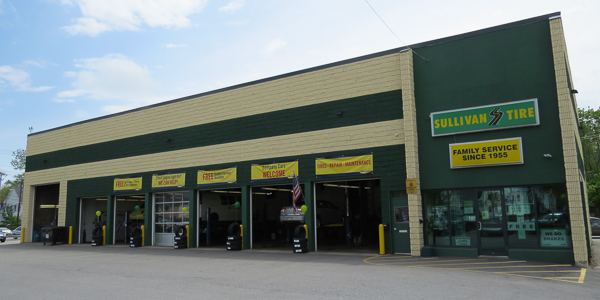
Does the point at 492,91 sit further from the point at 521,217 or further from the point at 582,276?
the point at 582,276

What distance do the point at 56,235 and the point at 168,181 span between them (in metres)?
8.90

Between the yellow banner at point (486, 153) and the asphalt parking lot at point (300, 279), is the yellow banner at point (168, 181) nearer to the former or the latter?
the asphalt parking lot at point (300, 279)

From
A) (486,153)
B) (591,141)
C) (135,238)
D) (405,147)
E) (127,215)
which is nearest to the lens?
(486,153)

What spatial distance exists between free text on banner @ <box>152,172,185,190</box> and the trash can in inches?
302

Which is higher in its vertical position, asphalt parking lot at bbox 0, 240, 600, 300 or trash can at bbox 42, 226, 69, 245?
trash can at bbox 42, 226, 69, 245

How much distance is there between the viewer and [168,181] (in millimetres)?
21641

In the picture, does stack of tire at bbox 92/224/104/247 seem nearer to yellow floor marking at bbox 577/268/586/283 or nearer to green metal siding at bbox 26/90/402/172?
green metal siding at bbox 26/90/402/172

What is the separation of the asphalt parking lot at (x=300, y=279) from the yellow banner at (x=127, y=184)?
7575 millimetres

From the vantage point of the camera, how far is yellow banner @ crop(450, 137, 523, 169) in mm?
13633

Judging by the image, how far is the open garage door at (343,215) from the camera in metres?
21.6

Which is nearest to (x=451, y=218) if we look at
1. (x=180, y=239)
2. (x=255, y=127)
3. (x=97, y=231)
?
(x=255, y=127)

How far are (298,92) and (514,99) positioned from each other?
8.23 metres

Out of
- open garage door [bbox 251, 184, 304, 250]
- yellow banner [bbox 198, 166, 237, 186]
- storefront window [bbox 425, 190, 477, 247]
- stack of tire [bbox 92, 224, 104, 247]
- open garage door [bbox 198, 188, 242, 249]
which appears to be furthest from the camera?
open garage door [bbox 251, 184, 304, 250]

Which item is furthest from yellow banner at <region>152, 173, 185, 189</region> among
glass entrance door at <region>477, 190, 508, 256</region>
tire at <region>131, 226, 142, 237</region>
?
glass entrance door at <region>477, 190, 508, 256</region>
